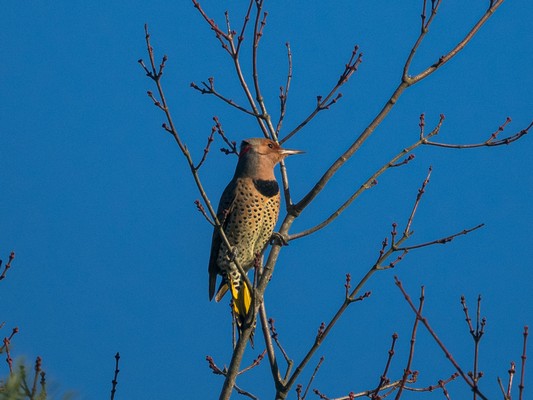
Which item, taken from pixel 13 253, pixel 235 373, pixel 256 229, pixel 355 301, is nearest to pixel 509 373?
pixel 355 301

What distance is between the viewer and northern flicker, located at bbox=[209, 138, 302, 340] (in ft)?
21.3

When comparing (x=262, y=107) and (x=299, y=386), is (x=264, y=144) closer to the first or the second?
(x=262, y=107)

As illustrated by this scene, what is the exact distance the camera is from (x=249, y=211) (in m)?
6.53

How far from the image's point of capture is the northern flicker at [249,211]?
256 inches

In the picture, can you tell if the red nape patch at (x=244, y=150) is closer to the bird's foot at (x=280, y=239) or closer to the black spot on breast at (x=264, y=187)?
the black spot on breast at (x=264, y=187)

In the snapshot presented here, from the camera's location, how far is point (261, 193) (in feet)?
21.8

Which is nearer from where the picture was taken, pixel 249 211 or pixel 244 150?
pixel 249 211

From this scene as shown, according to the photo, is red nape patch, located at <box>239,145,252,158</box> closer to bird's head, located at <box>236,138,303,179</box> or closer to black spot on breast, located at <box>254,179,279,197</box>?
bird's head, located at <box>236,138,303,179</box>

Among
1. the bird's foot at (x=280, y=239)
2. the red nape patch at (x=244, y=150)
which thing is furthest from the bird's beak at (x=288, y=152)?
the bird's foot at (x=280, y=239)

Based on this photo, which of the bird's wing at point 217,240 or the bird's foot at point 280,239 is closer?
the bird's foot at point 280,239

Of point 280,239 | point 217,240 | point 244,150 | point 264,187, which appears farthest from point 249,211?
point 280,239

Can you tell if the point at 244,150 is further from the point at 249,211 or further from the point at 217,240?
the point at 217,240

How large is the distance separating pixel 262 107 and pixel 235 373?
1.66 metres

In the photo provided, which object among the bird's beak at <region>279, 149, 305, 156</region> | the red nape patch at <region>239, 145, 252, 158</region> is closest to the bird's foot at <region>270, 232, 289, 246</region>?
the bird's beak at <region>279, 149, 305, 156</region>
